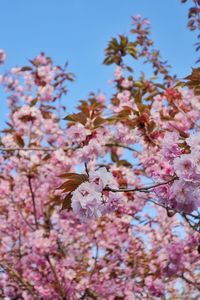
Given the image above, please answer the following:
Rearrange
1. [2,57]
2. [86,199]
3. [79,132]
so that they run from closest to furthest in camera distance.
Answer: [86,199] → [79,132] → [2,57]

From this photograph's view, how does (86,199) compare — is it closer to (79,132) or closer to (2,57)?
(79,132)

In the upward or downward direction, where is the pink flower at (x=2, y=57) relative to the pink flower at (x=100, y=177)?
upward

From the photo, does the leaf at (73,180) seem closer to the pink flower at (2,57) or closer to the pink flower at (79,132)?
the pink flower at (79,132)

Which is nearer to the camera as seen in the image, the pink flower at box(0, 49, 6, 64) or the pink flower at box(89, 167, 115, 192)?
the pink flower at box(89, 167, 115, 192)

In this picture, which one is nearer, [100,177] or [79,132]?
[100,177]

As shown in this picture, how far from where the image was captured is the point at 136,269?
18.2 ft

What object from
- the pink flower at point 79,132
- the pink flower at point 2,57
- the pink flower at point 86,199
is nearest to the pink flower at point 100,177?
the pink flower at point 86,199

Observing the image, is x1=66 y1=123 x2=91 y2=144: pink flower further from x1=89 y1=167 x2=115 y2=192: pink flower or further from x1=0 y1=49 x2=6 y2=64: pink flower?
x1=0 y1=49 x2=6 y2=64: pink flower

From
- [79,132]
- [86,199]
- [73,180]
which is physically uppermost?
[79,132]

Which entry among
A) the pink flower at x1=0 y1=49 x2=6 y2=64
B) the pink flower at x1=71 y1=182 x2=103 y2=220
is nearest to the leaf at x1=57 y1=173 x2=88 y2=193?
the pink flower at x1=71 y1=182 x2=103 y2=220

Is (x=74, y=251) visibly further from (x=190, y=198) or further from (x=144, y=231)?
(x=190, y=198)

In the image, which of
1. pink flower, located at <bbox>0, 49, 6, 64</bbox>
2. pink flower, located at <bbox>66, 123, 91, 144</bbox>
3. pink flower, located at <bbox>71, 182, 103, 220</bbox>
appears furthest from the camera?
pink flower, located at <bbox>0, 49, 6, 64</bbox>

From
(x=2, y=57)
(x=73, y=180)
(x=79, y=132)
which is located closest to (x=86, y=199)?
(x=73, y=180)

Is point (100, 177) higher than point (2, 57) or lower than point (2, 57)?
lower
